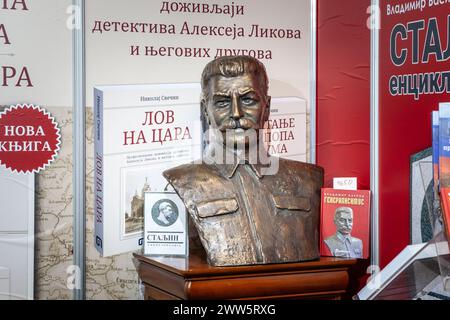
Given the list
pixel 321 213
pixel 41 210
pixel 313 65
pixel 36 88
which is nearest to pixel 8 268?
pixel 41 210

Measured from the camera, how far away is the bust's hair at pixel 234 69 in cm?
274

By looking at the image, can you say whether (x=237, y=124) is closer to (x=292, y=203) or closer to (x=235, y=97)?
(x=235, y=97)

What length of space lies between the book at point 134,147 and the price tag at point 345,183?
640 millimetres

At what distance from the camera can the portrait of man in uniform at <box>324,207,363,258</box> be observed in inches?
120

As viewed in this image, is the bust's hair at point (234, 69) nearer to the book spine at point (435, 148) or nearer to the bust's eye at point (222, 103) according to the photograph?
the bust's eye at point (222, 103)

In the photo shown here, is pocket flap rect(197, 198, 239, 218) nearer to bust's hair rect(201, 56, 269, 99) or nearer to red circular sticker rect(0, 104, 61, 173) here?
bust's hair rect(201, 56, 269, 99)

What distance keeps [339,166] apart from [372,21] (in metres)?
0.68

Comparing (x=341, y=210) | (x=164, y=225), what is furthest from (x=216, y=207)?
(x=341, y=210)

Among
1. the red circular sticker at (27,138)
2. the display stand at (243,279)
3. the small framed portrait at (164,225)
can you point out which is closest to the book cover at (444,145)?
the display stand at (243,279)

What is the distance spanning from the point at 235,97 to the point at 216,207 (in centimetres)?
43

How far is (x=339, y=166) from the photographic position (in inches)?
130

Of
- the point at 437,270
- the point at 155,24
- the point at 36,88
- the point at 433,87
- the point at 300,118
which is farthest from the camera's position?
the point at 300,118
